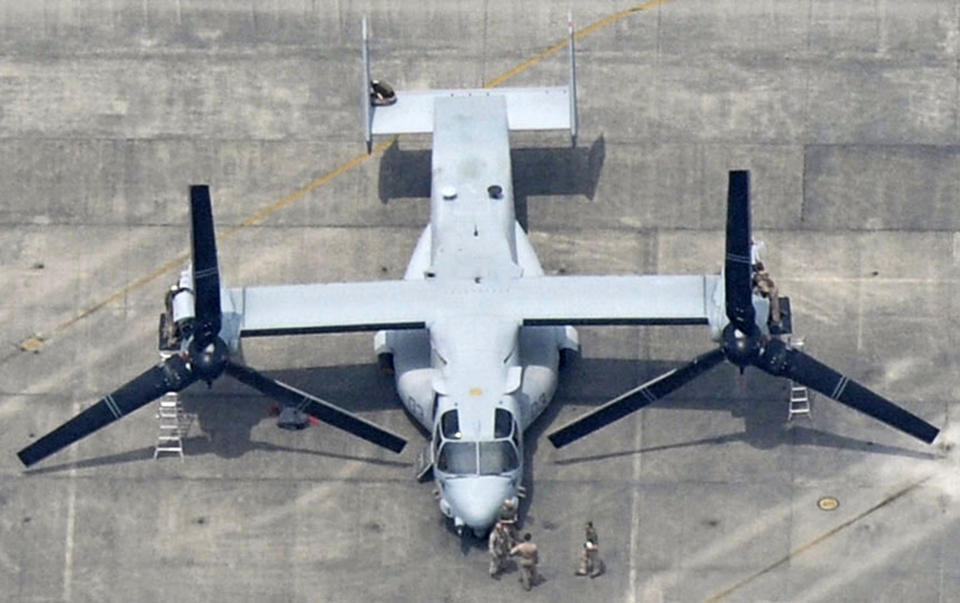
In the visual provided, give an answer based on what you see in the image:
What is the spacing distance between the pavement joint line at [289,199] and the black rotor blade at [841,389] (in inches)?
637

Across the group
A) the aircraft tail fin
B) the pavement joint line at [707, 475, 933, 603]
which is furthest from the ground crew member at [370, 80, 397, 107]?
the pavement joint line at [707, 475, 933, 603]

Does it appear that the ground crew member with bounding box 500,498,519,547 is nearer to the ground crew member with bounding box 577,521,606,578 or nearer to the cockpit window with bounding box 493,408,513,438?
the cockpit window with bounding box 493,408,513,438

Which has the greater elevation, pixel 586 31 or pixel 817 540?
pixel 586 31

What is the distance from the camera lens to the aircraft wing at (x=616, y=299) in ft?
197

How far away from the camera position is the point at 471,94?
6619cm

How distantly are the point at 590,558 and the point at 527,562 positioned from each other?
6.37ft

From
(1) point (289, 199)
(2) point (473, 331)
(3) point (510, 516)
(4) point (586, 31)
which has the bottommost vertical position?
(3) point (510, 516)

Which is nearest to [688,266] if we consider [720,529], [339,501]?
[720,529]

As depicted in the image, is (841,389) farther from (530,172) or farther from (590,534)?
(530,172)

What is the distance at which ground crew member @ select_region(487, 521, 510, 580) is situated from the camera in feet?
192

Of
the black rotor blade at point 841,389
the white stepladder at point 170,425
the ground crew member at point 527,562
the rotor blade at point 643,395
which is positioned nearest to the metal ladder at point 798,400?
the black rotor blade at point 841,389

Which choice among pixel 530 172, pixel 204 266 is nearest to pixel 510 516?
pixel 204 266

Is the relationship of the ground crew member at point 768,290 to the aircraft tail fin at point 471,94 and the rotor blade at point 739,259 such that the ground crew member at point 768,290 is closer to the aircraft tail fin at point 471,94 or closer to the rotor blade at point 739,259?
the rotor blade at point 739,259

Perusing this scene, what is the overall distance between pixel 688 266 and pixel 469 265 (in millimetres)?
8119
